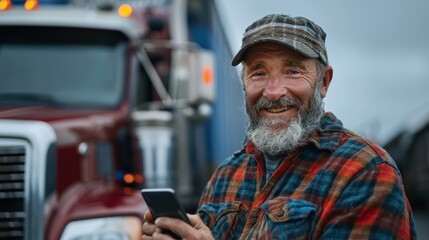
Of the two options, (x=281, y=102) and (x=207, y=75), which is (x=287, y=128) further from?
(x=207, y=75)

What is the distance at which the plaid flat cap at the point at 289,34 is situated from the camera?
99.7 inches

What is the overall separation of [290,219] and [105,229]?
298 cm

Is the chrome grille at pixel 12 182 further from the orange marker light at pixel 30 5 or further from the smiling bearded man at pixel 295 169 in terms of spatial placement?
the smiling bearded man at pixel 295 169

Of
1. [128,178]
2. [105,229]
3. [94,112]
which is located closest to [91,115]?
[94,112]

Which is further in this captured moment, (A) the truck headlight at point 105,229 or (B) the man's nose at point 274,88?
(A) the truck headlight at point 105,229

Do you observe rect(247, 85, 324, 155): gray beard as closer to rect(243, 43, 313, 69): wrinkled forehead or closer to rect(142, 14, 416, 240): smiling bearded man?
rect(142, 14, 416, 240): smiling bearded man

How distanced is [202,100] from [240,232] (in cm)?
426

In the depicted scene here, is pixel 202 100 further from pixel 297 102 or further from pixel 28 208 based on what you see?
pixel 297 102

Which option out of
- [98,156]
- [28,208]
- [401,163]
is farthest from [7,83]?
[401,163]

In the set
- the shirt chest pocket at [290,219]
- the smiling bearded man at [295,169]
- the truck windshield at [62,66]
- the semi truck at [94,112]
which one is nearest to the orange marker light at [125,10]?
the semi truck at [94,112]

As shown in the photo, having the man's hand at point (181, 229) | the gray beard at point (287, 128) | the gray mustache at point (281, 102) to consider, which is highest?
the gray mustache at point (281, 102)

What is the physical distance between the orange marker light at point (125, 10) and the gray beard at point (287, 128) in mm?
4544

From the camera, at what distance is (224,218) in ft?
8.65

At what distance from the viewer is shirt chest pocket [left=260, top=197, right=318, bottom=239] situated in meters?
2.36
